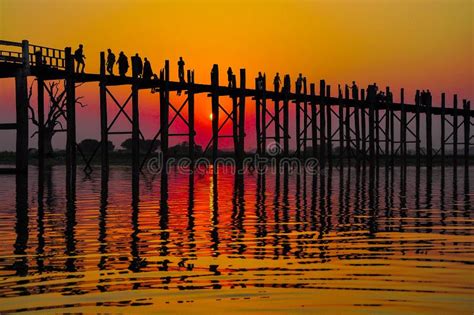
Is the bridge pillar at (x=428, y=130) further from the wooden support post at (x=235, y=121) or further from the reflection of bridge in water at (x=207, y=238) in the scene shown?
the reflection of bridge in water at (x=207, y=238)

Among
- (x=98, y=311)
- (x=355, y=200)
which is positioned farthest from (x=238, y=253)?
(x=355, y=200)

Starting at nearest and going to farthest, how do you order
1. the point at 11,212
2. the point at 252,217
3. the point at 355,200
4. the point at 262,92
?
the point at 252,217 < the point at 11,212 < the point at 355,200 < the point at 262,92

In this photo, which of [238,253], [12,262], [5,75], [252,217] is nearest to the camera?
[12,262]

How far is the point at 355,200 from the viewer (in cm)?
2050

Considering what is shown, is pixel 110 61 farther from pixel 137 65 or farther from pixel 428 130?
pixel 428 130

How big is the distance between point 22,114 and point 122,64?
764 cm

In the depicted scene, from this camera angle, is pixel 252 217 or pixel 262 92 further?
pixel 262 92

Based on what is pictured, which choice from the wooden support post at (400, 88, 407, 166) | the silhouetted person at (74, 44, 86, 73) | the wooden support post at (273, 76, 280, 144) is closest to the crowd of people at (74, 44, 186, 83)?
the silhouetted person at (74, 44, 86, 73)

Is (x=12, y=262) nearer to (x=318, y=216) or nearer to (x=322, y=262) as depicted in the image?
(x=322, y=262)

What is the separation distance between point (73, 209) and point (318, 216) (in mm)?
4920

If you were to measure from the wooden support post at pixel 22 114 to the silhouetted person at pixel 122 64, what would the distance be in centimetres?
656

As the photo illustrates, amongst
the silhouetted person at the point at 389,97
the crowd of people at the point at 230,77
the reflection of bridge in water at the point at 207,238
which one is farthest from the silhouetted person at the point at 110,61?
the silhouetted person at the point at 389,97

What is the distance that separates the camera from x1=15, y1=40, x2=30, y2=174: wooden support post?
93.4 ft

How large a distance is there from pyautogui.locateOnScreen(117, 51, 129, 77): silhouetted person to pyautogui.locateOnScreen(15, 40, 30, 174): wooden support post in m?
6.56
